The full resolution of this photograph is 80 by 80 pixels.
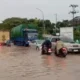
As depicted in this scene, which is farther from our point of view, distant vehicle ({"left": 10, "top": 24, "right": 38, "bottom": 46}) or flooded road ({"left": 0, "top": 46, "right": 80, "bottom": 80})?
distant vehicle ({"left": 10, "top": 24, "right": 38, "bottom": 46})

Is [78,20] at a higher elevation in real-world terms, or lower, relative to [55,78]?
higher

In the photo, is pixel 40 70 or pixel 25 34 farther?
pixel 25 34

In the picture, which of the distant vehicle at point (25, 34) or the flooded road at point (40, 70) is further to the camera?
the distant vehicle at point (25, 34)

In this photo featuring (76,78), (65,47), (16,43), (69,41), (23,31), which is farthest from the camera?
(16,43)

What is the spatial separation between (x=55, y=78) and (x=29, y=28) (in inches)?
1513

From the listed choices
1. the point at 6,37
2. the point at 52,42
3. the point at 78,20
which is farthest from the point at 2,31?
the point at 52,42

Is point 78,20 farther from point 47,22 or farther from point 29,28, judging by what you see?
point 29,28

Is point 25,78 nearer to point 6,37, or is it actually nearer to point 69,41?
point 69,41

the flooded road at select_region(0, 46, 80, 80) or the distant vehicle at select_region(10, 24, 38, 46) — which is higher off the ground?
the distant vehicle at select_region(10, 24, 38, 46)

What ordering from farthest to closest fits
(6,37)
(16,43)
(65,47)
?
(6,37) < (16,43) < (65,47)

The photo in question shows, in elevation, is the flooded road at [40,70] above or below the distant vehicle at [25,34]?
below

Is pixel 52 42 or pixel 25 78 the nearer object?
pixel 25 78

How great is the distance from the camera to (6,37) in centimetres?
7262

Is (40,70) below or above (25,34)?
below
